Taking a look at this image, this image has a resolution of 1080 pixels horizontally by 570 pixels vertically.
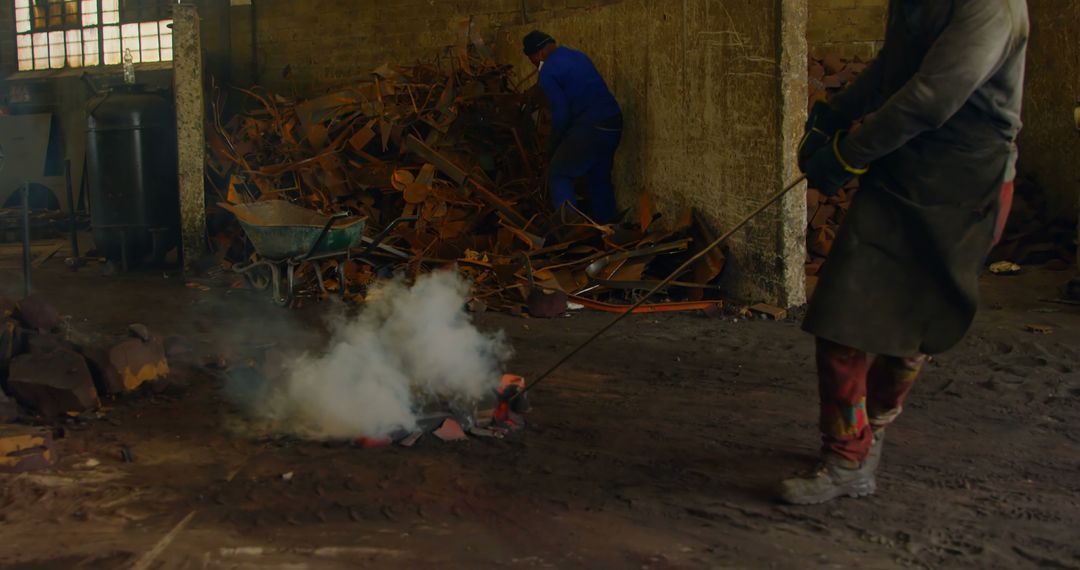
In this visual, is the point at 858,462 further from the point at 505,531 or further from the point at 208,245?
the point at 208,245

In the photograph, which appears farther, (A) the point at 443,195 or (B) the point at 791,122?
(A) the point at 443,195

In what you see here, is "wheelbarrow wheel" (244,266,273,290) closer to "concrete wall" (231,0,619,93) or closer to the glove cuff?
"concrete wall" (231,0,619,93)

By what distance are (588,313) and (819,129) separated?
4096mm

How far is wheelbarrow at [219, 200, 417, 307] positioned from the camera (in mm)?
7633

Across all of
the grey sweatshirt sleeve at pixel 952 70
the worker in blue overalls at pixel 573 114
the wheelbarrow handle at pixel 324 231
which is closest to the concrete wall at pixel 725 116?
the worker in blue overalls at pixel 573 114

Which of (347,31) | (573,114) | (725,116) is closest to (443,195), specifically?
(573,114)

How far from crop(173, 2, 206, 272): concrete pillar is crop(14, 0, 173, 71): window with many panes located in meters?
7.23

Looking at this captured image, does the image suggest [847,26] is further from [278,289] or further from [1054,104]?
[278,289]

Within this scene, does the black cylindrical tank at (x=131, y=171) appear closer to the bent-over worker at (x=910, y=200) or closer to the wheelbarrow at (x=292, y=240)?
the wheelbarrow at (x=292, y=240)

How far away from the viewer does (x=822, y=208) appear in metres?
8.91

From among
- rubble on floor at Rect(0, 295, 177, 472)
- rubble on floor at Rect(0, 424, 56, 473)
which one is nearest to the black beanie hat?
rubble on floor at Rect(0, 295, 177, 472)

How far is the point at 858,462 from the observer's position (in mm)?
3539

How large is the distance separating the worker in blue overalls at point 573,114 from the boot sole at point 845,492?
5.39m

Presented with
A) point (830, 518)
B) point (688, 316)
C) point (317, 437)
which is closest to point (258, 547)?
point (317, 437)
